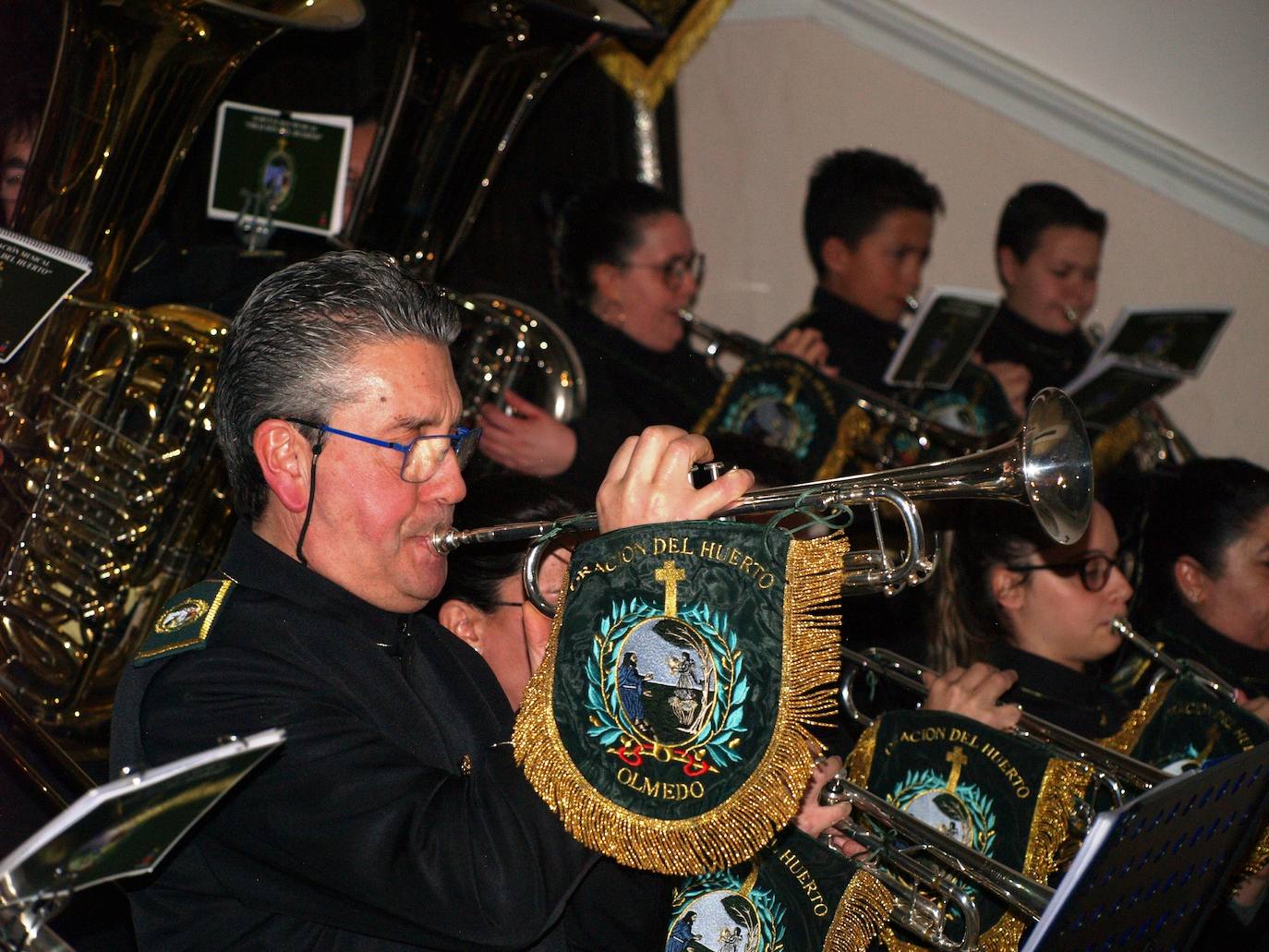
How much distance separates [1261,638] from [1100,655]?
1.99 ft

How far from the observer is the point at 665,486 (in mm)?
1688

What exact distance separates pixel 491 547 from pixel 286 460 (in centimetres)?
53

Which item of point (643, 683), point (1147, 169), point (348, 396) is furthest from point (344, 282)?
point (1147, 169)

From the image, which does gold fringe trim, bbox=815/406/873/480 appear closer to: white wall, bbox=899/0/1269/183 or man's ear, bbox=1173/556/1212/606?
man's ear, bbox=1173/556/1212/606

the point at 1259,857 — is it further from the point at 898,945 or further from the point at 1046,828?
the point at 898,945

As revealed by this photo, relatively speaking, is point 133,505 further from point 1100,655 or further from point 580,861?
point 1100,655

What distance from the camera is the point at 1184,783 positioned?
177cm

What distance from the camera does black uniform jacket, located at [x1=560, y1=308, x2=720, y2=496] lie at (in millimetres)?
3671

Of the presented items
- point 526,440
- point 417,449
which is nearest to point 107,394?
point 526,440

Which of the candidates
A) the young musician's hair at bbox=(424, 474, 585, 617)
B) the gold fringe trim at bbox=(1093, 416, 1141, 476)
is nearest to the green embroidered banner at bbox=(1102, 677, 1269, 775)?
the young musician's hair at bbox=(424, 474, 585, 617)

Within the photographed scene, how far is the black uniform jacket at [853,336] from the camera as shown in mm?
4660

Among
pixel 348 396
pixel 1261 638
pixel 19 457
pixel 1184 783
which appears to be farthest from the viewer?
pixel 1261 638

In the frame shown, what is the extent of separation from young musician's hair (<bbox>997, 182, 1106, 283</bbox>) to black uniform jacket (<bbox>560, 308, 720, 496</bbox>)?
1619 mm

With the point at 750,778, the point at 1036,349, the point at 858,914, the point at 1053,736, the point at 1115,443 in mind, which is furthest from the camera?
the point at 1036,349
